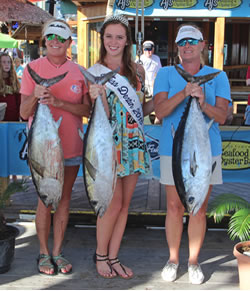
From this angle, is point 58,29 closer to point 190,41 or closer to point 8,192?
point 190,41

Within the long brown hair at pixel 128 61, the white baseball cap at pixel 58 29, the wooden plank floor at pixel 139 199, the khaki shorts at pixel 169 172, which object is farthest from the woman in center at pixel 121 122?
the wooden plank floor at pixel 139 199

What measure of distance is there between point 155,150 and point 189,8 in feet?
16.9

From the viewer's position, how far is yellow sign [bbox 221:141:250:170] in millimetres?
4066

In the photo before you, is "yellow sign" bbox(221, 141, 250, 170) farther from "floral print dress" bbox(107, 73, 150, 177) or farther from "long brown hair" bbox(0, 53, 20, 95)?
"long brown hair" bbox(0, 53, 20, 95)

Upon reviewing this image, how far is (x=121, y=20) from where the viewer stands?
2.71 m

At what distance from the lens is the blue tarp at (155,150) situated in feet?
13.3

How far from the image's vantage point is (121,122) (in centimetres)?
276

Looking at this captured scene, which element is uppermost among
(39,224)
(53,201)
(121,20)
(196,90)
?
(121,20)

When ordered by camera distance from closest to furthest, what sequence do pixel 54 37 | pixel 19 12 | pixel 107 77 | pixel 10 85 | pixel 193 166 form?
pixel 193 166 < pixel 107 77 < pixel 54 37 < pixel 10 85 < pixel 19 12

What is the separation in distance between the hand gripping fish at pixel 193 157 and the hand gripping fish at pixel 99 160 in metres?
0.41

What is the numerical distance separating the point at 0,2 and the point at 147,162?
3.96 metres

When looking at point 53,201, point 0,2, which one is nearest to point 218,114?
point 53,201

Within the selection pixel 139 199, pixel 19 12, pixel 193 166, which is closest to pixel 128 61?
pixel 193 166

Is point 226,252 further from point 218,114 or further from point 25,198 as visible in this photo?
point 25,198
